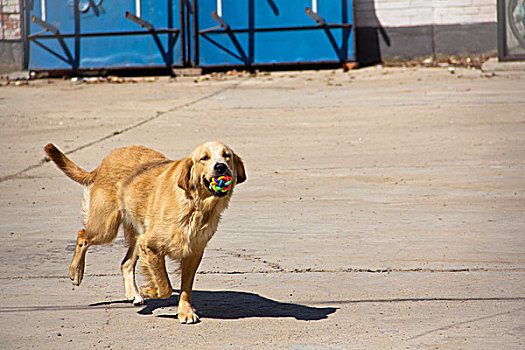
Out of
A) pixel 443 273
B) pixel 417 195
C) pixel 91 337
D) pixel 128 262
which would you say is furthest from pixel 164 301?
pixel 417 195

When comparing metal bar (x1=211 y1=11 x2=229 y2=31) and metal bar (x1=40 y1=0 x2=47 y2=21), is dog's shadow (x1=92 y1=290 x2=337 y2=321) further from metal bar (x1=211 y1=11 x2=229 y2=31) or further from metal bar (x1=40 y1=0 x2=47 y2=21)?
metal bar (x1=40 y1=0 x2=47 y2=21)

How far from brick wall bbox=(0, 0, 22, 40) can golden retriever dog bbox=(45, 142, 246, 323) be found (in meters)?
17.6

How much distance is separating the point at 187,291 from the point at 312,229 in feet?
7.66

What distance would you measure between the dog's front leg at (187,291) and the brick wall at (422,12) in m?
16.8

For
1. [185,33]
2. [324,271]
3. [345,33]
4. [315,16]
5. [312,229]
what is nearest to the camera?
[324,271]

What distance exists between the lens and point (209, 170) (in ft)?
14.0

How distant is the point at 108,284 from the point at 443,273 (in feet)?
7.30

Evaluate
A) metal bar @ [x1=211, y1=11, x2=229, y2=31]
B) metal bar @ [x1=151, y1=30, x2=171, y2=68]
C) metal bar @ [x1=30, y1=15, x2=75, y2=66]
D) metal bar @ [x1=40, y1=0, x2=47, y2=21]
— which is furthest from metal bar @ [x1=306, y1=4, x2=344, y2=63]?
metal bar @ [x1=40, y1=0, x2=47, y2=21]

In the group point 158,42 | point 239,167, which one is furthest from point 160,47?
point 239,167

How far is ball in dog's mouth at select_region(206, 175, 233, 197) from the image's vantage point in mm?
4250

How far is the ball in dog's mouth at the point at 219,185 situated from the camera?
13.9ft

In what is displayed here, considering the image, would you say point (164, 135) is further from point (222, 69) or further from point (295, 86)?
point (222, 69)

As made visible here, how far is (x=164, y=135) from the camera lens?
1167 cm

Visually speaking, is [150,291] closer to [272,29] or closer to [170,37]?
[272,29]
